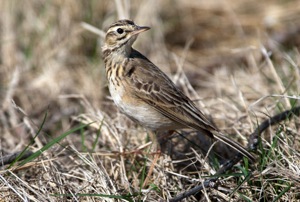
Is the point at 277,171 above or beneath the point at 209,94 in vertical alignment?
above

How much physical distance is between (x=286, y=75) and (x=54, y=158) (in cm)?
319

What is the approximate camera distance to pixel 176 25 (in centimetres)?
914

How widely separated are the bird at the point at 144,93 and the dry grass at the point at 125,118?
0.29m

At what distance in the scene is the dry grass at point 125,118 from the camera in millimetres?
4520

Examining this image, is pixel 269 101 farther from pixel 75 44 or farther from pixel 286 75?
pixel 75 44

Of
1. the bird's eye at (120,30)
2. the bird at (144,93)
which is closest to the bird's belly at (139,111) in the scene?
the bird at (144,93)

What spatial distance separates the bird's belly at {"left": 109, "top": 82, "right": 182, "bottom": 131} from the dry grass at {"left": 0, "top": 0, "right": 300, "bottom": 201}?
0.34 m

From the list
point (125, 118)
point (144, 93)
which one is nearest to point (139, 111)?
point (144, 93)

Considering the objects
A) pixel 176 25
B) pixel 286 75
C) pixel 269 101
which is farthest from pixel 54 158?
pixel 176 25

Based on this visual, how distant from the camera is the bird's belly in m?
4.86

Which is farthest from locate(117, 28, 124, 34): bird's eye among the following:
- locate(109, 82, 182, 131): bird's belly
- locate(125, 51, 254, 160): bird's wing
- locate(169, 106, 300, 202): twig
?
locate(169, 106, 300, 202): twig

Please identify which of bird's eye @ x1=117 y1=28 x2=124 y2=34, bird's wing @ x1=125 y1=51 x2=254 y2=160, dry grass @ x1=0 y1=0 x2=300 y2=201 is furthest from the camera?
bird's eye @ x1=117 y1=28 x2=124 y2=34

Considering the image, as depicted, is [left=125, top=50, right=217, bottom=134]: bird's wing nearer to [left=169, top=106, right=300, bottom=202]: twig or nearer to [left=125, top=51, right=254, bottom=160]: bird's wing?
[left=125, top=51, right=254, bottom=160]: bird's wing

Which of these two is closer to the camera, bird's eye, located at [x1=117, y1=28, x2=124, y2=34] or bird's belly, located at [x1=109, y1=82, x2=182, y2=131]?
bird's belly, located at [x1=109, y1=82, x2=182, y2=131]
